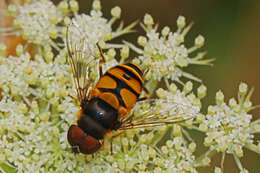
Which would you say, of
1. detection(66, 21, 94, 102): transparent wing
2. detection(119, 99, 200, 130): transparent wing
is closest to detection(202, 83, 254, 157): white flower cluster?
detection(119, 99, 200, 130): transparent wing

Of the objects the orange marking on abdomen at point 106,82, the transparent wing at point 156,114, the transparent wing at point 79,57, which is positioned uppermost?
the transparent wing at point 79,57

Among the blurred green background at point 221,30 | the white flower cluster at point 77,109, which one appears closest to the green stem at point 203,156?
the white flower cluster at point 77,109

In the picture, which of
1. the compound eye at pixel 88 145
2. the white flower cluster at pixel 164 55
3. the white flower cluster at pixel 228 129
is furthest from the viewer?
the white flower cluster at pixel 164 55

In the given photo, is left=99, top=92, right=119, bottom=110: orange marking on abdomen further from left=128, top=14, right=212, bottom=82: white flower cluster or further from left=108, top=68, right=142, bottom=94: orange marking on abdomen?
left=128, top=14, right=212, bottom=82: white flower cluster

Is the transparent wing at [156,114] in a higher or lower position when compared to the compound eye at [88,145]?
higher

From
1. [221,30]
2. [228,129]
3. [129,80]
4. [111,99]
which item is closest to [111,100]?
[111,99]

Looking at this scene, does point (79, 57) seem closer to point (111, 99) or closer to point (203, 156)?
point (111, 99)

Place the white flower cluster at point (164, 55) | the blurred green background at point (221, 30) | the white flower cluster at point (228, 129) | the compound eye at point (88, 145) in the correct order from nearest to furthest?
the compound eye at point (88, 145)
the white flower cluster at point (228, 129)
the white flower cluster at point (164, 55)
the blurred green background at point (221, 30)

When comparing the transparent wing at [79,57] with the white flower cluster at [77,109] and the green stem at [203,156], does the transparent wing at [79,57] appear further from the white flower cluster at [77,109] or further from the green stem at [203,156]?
the green stem at [203,156]
